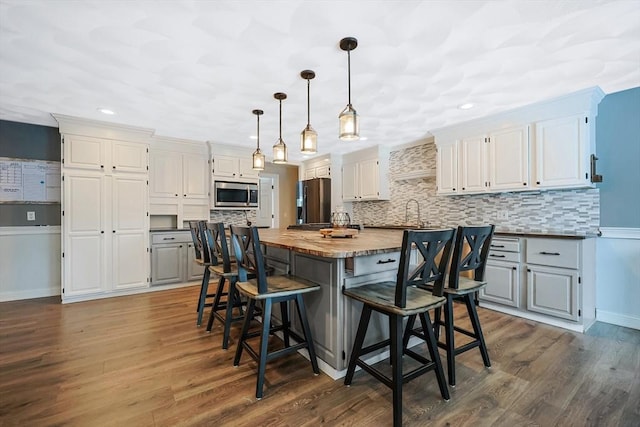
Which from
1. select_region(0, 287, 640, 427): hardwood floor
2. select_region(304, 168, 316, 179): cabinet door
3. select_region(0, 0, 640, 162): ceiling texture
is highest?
select_region(0, 0, 640, 162): ceiling texture

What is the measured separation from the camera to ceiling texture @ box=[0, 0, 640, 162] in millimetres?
1793

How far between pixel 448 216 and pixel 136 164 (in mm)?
4625

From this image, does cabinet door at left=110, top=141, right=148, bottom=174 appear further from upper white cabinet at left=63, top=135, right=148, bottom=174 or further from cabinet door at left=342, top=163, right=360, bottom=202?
cabinet door at left=342, top=163, right=360, bottom=202

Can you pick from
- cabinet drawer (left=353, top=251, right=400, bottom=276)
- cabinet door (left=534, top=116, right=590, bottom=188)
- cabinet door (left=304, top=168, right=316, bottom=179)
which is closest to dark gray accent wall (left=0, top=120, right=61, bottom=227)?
cabinet door (left=304, top=168, right=316, bottom=179)

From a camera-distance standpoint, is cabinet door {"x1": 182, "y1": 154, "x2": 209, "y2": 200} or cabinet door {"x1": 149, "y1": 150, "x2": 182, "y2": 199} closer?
cabinet door {"x1": 149, "y1": 150, "x2": 182, "y2": 199}

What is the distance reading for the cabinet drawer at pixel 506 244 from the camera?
317 cm

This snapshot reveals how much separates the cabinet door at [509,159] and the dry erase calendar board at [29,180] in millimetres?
5782

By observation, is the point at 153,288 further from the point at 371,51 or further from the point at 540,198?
the point at 540,198

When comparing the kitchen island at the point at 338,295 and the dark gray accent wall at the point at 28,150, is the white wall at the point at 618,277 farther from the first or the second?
the dark gray accent wall at the point at 28,150

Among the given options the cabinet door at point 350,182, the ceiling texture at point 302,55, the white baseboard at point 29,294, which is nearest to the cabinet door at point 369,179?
the cabinet door at point 350,182

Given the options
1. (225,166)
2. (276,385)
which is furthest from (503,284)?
(225,166)

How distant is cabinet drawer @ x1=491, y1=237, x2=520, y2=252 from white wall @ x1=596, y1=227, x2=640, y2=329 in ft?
2.54

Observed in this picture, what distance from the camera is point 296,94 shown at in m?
2.99

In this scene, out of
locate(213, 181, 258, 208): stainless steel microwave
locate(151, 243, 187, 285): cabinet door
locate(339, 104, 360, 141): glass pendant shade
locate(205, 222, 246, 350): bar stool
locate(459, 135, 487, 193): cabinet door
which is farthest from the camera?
locate(213, 181, 258, 208): stainless steel microwave
